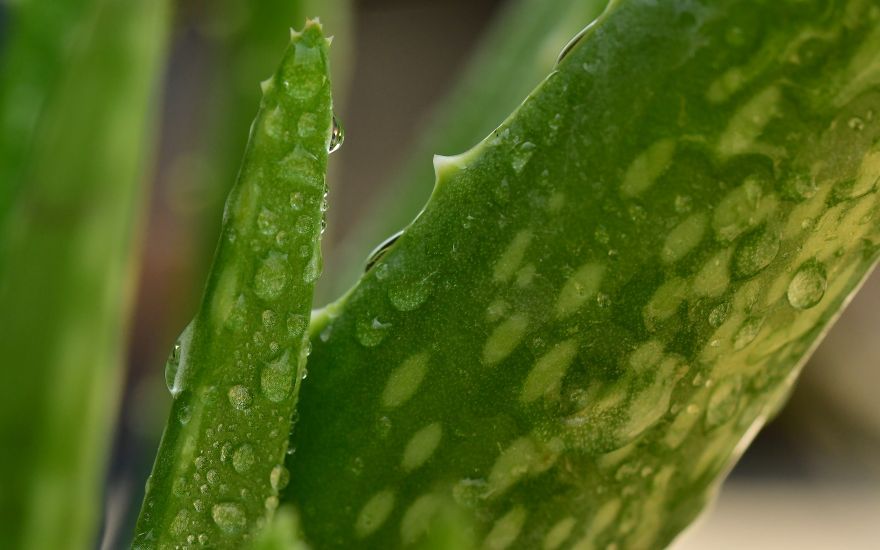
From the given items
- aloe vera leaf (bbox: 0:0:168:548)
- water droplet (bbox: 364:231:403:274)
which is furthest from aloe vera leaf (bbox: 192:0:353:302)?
water droplet (bbox: 364:231:403:274)

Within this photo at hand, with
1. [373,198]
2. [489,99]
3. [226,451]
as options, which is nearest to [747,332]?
[226,451]

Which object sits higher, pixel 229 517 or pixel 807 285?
pixel 807 285

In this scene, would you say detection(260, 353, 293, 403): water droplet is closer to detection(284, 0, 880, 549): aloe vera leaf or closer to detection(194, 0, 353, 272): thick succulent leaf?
detection(284, 0, 880, 549): aloe vera leaf

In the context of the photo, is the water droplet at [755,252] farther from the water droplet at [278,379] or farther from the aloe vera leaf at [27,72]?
the aloe vera leaf at [27,72]

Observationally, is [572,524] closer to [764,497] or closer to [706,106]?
[706,106]

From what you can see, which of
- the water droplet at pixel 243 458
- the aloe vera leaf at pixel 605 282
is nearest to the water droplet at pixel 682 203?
the aloe vera leaf at pixel 605 282

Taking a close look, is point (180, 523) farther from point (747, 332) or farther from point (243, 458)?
point (747, 332)
